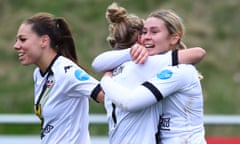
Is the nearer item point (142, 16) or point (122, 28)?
point (122, 28)

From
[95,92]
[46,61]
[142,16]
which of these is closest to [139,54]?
[95,92]

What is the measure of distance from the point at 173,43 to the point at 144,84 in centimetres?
29

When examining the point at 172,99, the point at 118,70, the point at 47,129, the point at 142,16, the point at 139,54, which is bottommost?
→ the point at 142,16

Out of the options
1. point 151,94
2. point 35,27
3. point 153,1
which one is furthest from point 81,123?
point 153,1

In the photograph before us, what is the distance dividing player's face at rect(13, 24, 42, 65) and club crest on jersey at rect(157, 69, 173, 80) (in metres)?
1.03

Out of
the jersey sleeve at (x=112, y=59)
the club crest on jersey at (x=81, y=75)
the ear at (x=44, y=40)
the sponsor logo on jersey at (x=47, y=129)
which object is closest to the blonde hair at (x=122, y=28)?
the jersey sleeve at (x=112, y=59)

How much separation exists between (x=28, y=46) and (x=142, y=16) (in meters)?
11.3

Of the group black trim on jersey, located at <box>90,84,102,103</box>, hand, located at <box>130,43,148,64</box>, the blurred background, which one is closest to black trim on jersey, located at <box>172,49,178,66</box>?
hand, located at <box>130,43,148,64</box>

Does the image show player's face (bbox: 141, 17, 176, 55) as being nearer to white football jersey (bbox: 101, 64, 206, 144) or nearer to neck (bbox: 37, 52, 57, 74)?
Result: white football jersey (bbox: 101, 64, 206, 144)

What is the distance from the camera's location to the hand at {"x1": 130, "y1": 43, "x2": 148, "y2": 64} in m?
4.28

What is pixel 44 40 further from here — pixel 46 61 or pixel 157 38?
pixel 157 38

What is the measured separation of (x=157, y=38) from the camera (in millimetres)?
4348

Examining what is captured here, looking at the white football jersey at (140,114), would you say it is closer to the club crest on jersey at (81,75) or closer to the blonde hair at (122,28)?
the blonde hair at (122,28)

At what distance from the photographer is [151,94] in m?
4.22
